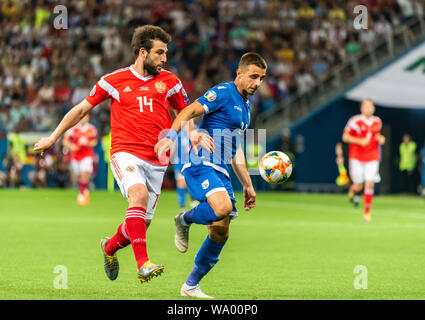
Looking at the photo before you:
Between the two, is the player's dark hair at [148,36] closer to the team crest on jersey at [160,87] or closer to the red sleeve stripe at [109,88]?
the team crest on jersey at [160,87]

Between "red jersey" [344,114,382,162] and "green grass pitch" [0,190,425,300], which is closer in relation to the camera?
"green grass pitch" [0,190,425,300]

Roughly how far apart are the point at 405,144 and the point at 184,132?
75.0ft

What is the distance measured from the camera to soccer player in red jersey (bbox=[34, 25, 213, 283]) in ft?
27.4

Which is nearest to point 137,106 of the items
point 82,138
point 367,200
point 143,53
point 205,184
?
point 143,53

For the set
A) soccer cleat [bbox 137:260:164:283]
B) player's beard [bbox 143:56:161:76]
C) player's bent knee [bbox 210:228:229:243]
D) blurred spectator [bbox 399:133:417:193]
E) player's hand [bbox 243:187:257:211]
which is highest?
player's beard [bbox 143:56:161:76]

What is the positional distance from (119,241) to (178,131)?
1.38 m

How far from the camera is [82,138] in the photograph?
74.1 feet

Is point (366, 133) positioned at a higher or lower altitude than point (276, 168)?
lower

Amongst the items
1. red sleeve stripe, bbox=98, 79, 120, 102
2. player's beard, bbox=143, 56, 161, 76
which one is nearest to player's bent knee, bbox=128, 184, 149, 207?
red sleeve stripe, bbox=98, 79, 120, 102

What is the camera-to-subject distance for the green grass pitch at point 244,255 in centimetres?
842

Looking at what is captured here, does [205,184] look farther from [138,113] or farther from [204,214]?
[138,113]

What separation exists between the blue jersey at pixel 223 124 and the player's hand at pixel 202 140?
0.22 metres

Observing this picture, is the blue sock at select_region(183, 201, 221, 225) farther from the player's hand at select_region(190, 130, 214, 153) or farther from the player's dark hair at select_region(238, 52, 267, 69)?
the player's dark hair at select_region(238, 52, 267, 69)
